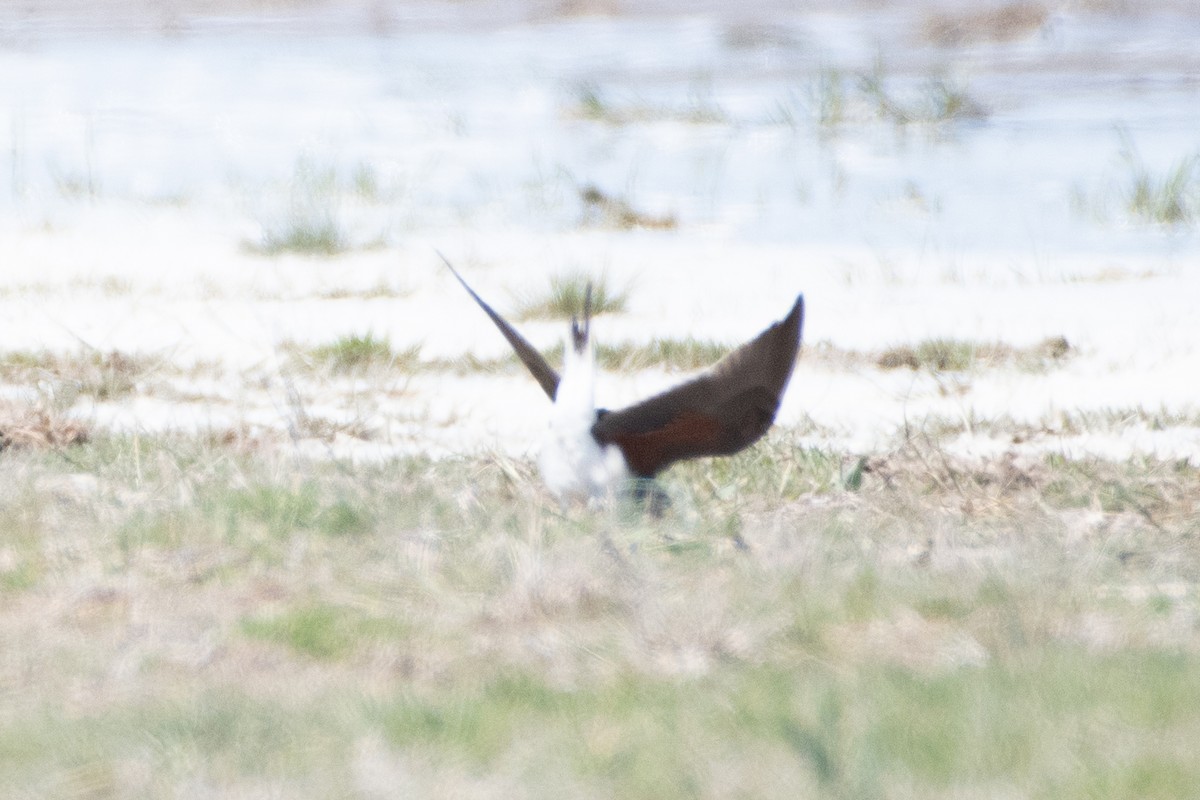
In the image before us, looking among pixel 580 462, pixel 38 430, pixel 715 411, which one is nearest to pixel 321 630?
pixel 580 462

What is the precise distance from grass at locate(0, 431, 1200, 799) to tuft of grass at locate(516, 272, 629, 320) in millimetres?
3284

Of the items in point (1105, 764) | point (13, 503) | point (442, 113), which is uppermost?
point (1105, 764)

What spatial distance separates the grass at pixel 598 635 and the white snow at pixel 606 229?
95 cm

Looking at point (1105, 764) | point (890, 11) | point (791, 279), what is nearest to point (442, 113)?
point (791, 279)

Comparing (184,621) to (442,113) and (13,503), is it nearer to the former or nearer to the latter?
(13,503)

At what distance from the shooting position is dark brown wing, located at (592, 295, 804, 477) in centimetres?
345

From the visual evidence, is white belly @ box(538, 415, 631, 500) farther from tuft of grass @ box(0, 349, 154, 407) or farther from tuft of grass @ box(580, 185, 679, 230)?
tuft of grass @ box(580, 185, 679, 230)

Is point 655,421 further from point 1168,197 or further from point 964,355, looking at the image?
point 1168,197

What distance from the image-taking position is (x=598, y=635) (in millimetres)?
2988

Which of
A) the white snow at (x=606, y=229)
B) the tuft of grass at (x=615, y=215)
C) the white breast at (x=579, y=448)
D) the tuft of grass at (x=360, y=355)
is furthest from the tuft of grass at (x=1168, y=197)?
the white breast at (x=579, y=448)

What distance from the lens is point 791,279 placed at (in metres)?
8.80

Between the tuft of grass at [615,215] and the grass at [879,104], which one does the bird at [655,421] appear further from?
the grass at [879,104]

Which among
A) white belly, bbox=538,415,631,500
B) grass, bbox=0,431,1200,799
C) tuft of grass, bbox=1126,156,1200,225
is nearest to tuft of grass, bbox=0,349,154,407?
grass, bbox=0,431,1200,799

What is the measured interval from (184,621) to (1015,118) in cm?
1254
